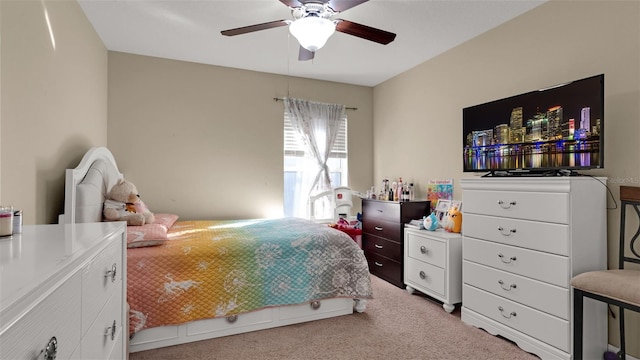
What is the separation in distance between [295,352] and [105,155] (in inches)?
91.2

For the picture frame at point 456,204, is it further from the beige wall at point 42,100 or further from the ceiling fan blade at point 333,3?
the beige wall at point 42,100

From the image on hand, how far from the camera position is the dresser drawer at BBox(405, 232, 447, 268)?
2953 millimetres

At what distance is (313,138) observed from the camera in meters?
4.43

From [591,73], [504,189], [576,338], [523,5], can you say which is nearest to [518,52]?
[523,5]

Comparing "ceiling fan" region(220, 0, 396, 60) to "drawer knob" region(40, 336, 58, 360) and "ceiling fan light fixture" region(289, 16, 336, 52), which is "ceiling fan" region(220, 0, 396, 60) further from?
"drawer knob" region(40, 336, 58, 360)

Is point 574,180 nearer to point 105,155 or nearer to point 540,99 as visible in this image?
point 540,99

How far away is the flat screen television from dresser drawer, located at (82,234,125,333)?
104 inches

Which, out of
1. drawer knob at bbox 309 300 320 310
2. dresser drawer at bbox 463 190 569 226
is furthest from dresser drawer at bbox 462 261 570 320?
drawer knob at bbox 309 300 320 310

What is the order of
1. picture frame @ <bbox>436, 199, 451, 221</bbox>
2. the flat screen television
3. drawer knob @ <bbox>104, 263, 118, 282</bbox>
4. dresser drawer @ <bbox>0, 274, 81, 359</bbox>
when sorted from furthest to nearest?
picture frame @ <bbox>436, 199, 451, 221</bbox>
the flat screen television
drawer knob @ <bbox>104, 263, 118, 282</bbox>
dresser drawer @ <bbox>0, 274, 81, 359</bbox>

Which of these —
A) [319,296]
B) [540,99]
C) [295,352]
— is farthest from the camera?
[319,296]

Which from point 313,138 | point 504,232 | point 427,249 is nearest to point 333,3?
point 504,232

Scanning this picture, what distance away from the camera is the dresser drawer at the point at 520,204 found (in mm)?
2041

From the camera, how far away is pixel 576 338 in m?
1.88

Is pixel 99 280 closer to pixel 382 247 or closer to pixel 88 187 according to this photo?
pixel 88 187
